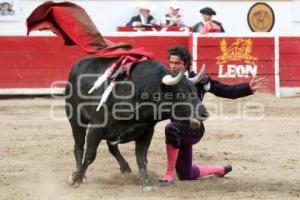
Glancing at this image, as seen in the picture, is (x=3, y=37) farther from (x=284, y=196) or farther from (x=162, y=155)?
(x=284, y=196)

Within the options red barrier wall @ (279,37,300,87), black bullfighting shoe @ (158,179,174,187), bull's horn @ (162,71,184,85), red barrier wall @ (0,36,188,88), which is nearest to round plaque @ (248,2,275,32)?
red barrier wall @ (279,37,300,87)

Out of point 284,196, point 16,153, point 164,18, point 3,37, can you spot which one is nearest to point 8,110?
point 3,37

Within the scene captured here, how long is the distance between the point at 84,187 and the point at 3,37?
5.64 meters

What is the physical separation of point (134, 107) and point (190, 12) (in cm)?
776

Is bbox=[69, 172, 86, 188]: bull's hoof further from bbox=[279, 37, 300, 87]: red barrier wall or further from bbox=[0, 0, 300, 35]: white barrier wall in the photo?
bbox=[0, 0, 300, 35]: white barrier wall

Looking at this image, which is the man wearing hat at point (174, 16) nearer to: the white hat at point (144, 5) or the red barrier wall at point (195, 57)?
the white hat at point (144, 5)

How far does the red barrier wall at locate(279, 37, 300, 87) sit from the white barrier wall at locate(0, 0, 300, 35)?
1.60 m

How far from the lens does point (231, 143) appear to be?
703 centimetres

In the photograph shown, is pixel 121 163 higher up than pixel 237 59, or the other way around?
pixel 121 163

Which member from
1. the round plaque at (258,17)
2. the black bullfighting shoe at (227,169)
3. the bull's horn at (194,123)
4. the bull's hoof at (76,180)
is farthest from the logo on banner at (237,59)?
Result: the bull's horn at (194,123)

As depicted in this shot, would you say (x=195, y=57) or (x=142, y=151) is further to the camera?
(x=195, y=57)

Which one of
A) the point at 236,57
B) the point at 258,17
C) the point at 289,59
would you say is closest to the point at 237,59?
the point at 236,57

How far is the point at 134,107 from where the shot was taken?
4941mm

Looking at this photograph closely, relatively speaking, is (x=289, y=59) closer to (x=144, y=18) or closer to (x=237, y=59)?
(x=237, y=59)
